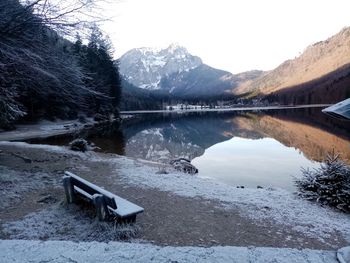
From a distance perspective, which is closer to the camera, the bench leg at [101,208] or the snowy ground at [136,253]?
the snowy ground at [136,253]

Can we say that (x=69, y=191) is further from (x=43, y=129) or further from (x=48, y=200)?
(x=43, y=129)

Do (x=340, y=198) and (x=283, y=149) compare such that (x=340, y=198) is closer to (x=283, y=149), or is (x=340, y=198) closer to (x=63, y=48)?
(x=63, y=48)

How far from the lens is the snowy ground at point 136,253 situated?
504 cm

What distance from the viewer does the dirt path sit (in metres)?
6.20

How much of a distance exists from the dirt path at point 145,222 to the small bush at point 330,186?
3.06 metres

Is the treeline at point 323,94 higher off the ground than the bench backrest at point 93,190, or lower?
higher

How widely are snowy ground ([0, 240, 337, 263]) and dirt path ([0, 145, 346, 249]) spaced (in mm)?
496

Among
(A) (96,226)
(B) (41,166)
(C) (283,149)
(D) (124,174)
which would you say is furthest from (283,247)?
(C) (283,149)

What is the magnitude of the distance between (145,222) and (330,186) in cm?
624

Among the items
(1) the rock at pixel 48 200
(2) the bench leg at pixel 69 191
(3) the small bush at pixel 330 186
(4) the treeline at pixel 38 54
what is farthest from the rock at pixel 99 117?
(4) the treeline at pixel 38 54

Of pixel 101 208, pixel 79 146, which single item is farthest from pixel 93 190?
pixel 79 146

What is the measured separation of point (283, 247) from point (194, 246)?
1764 millimetres

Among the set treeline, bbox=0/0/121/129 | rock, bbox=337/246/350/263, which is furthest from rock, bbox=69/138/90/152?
rock, bbox=337/246/350/263

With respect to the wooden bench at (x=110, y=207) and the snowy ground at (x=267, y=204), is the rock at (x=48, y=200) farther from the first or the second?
the snowy ground at (x=267, y=204)
